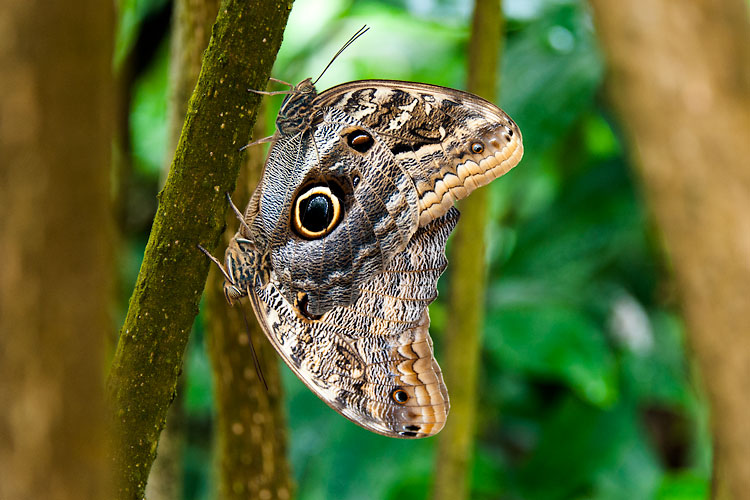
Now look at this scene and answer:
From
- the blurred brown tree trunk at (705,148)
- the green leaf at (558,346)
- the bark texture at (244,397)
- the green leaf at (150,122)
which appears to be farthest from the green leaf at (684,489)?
the green leaf at (150,122)

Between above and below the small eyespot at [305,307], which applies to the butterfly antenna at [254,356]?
below

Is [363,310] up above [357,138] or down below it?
below

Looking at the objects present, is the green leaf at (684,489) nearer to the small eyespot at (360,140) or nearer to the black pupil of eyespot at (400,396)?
the black pupil of eyespot at (400,396)

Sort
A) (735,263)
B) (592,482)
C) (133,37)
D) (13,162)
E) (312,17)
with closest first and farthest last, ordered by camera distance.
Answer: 1. (13,162)
2. (735,263)
3. (592,482)
4. (133,37)
5. (312,17)

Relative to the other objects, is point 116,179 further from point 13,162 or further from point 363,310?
point 13,162

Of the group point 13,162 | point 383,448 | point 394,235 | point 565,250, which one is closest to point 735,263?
point 13,162

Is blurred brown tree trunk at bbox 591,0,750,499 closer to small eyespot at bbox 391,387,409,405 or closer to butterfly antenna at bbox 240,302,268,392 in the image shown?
small eyespot at bbox 391,387,409,405

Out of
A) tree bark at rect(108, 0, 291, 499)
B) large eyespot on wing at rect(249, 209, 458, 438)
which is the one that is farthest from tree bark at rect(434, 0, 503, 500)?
tree bark at rect(108, 0, 291, 499)

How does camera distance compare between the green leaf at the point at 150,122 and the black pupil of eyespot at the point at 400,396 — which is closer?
the black pupil of eyespot at the point at 400,396
